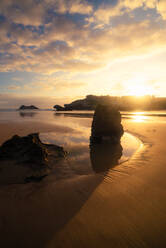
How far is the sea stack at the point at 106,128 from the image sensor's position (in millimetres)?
10766

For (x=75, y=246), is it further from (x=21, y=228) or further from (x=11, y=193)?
(x=11, y=193)

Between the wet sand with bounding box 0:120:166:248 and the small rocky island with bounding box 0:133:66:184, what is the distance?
17.5 inches

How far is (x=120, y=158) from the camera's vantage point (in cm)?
706

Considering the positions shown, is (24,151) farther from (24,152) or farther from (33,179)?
(33,179)

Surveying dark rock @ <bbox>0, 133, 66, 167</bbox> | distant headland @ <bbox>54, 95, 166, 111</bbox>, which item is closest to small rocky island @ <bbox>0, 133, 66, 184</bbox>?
dark rock @ <bbox>0, 133, 66, 167</bbox>

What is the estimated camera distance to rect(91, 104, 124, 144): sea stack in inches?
424

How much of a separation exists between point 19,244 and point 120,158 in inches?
231

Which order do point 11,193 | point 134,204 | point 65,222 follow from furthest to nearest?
point 11,193
point 134,204
point 65,222

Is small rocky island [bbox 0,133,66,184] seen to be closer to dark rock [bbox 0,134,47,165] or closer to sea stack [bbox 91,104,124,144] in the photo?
dark rock [bbox 0,134,47,165]

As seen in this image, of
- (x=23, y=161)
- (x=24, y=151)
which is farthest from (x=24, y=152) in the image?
(x=23, y=161)

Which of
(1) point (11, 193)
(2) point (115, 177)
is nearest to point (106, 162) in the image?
(2) point (115, 177)

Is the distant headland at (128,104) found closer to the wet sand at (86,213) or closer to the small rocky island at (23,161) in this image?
the small rocky island at (23,161)

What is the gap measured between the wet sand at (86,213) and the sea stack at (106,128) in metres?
6.11

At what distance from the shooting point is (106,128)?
10930mm
